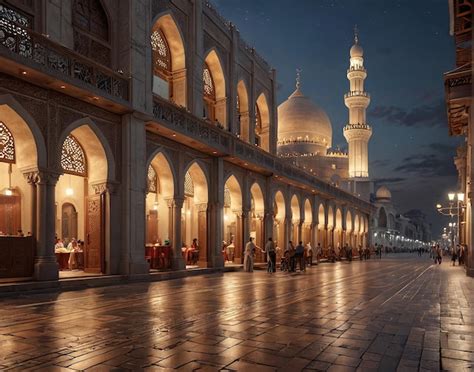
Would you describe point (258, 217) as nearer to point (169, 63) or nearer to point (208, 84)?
point (208, 84)

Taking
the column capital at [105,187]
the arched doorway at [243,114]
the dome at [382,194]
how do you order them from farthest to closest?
the dome at [382,194], the arched doorway at [243,114], the column capital at [105,187]

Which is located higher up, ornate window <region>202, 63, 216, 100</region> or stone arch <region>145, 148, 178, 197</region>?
ornate window <region>202, 63, 216, 100</region>

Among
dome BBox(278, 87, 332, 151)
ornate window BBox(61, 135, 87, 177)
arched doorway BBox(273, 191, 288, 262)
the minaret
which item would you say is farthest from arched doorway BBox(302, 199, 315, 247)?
the minaret

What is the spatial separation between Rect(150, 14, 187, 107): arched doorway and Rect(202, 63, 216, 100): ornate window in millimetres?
3000

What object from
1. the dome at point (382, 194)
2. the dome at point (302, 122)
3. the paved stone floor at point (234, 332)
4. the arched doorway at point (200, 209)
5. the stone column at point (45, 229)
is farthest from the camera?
the dome at point (382, 194)

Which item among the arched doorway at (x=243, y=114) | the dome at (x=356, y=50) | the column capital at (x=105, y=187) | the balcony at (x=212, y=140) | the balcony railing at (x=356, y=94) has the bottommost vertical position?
the column capital at (x=105, y=187)

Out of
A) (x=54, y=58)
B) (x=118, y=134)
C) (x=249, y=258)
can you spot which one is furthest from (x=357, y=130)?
(x=54, y=58)

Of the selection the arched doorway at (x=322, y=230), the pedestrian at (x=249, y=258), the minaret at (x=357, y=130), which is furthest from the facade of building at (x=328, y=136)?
the pedestrian at (x=249, y=258)

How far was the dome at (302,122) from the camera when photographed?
63.2m

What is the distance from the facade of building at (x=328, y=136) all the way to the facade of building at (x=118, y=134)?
37.3 meters

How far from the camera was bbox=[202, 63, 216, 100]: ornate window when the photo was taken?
23.1m

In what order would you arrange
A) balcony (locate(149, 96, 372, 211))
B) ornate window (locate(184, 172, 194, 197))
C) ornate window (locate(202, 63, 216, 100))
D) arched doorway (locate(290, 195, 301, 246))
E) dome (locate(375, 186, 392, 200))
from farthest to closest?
dome (locate(375, 186, 392, 200))
arched doorway (locate(290, 195, 301, 246))
ornate window (locate(202, 63, 216, 100))
ornate window (locate(184, 172, 194, 197))
balcony (locate(149, 96, 372, 211))

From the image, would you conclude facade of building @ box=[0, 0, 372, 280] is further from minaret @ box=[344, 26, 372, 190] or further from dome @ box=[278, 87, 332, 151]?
minaret @ box=[344, 26, 372, 190]

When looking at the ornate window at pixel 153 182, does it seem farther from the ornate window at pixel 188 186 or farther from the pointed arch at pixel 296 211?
the pointed arch at pixel 296 211
